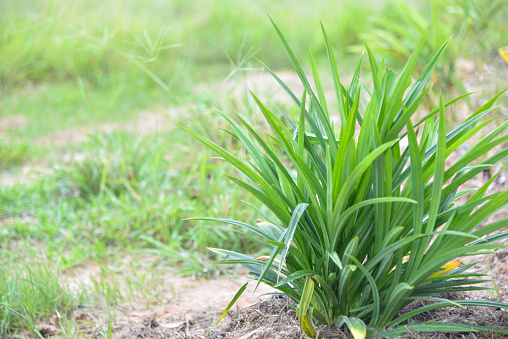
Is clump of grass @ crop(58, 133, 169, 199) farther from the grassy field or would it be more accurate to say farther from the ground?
the ground

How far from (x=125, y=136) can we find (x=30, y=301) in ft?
8.03

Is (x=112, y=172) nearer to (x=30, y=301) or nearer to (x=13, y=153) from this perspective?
(x=13, y=153)

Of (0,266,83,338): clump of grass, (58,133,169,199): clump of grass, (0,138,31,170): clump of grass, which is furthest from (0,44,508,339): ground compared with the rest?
(0,138,31,170): clump of grass

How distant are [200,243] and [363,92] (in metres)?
2.05

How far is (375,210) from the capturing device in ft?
4.11

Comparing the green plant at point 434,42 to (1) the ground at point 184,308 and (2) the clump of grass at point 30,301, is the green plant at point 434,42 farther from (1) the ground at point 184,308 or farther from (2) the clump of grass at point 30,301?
(2) the clump of grass at point 30,301

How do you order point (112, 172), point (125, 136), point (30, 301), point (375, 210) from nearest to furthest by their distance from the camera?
point (375, 210), point (30, 301), point (112, 172), point (125, 136)

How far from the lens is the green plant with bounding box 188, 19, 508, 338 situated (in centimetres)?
117

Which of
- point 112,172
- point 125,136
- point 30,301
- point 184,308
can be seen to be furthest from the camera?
point 125,136

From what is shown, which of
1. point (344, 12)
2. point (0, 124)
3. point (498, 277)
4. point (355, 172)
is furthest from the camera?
point (344, 12)

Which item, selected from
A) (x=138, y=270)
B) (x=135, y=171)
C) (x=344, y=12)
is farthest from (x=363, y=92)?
(x=344, y=12)

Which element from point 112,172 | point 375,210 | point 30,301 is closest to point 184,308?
point 30,301

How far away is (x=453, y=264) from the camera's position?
159cm

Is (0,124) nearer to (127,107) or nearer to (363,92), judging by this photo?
(127,107)
